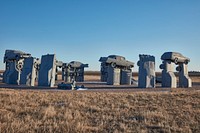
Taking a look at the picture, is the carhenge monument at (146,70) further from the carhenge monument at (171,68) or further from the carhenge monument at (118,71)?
the carhenge monument at (118,71)

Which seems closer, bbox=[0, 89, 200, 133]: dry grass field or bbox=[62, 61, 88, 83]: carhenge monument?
bbox=[0, 89, 200, 133]: dry grass field

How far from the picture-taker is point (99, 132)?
8.73 meters

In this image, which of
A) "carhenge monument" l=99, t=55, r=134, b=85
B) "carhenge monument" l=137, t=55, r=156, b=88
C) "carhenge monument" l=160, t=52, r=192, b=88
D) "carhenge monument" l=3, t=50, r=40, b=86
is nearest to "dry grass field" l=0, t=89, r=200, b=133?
"carhenge monument" l=137, t=55, r=156, b=88

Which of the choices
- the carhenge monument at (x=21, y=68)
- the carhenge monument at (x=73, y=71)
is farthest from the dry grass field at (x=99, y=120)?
the carhenge monument at (x=73, y=71)

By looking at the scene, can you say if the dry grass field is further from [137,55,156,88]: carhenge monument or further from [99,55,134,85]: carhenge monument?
[99,55,134,85]: carhenge monument

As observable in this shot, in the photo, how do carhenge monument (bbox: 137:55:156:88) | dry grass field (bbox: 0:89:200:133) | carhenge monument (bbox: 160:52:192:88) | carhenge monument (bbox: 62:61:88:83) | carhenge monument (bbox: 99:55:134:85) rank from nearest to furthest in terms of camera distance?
dry grass field (bbox: 0:89:200:133) < carhenge monument (bbox: 137:55:156:88) < carhenge monument (bbox: 160:52:192:88) < carhenge monument (bbox: 99:55:134:85) < carhenge monument (bbox: 62:61:88:83)

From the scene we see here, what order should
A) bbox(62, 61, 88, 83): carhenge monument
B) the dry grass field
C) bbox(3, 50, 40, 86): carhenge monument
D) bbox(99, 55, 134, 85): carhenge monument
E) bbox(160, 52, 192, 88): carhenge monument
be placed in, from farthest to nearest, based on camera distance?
bbox(62, 61, 88, 83): carhenge monument, bbox(99, 55, 134, 85): carhenge monument, bbox(3, 50, 40, 86): carhenge monument, bbox(160, 52, 192, 88): carhenge monument, the dry grass field

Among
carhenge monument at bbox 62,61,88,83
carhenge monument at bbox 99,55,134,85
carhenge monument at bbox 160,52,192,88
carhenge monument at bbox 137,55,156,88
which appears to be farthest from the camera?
carhenge monument at bbox 62,61,88,83

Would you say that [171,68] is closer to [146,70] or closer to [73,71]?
[146,70]

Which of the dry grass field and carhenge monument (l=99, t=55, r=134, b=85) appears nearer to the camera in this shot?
the dry grass field

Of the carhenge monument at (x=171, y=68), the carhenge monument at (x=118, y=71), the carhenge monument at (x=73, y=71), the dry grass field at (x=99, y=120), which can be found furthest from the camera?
the carhenge monument at (x=73, y=71)

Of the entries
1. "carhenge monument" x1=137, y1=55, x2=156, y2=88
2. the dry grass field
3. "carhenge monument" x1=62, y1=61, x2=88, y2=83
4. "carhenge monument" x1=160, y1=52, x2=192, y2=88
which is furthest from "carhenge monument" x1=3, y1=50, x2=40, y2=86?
the dry grass field

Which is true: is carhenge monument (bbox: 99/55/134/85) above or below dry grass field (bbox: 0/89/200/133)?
above

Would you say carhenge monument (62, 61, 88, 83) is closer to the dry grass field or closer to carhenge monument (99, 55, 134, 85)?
carhenge monument (99, 55, 134, 85)
